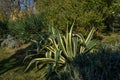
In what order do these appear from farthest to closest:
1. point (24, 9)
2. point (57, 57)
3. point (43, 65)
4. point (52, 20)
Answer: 1. point (24, 9)
2. point (52, 20)
3. point (43, 65)
4. point (57, 57)

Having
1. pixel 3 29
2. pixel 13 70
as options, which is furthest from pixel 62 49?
pixel 3 29

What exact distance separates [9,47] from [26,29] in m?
1.28

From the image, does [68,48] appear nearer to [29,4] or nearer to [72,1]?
[72,1]

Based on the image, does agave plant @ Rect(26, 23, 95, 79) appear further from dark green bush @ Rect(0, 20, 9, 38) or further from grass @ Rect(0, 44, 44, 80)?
dark green bush @ Rect(0, 20, 9, 38)

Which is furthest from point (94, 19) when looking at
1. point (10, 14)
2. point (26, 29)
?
point (10, 14)

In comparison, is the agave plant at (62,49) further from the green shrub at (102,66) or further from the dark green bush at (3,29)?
the dark green bush at (3,29)

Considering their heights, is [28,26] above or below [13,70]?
above

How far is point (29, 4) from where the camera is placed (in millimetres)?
26828

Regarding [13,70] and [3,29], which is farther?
[3,29]

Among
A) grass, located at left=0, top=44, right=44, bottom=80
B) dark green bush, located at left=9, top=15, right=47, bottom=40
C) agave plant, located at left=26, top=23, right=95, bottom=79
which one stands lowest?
grass, located at left=0, top=44, right=44, bottom=80

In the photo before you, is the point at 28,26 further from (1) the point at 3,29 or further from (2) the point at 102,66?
(2) the point at 102,66

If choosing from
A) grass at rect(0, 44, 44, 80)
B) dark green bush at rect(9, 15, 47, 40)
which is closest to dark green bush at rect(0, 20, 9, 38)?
dark green bush at rect(9, 15, 47, 40)

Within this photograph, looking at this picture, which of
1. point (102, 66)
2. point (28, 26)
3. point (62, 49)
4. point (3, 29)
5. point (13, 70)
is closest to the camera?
point (102, 66)

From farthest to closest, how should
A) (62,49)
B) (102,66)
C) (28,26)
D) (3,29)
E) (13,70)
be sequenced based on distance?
(3,29) → (28,26) → (13,70) → (62,49) → (102,66)
